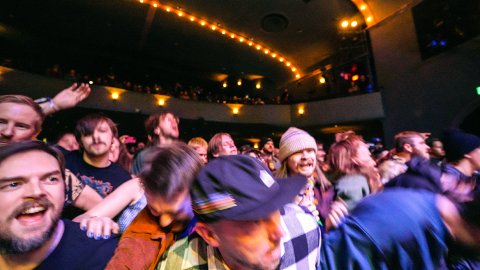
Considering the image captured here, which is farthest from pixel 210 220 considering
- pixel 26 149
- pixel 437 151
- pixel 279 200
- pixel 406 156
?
pixel 437 151

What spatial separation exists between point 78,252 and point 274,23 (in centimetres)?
1068

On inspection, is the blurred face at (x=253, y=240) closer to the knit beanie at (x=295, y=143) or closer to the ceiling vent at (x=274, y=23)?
the knit beanie at (x=295, y=143)

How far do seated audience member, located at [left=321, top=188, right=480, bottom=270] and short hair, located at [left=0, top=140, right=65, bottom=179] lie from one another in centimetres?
139

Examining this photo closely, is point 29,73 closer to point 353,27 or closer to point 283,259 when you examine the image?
point 283,259

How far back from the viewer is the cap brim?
0.69 m

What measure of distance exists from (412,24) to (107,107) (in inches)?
455

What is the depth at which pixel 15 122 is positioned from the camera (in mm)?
1416

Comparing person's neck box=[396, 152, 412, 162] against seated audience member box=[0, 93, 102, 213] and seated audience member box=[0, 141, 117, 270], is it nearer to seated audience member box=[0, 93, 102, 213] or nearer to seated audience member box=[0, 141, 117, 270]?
seated audience member box=[0, 141, 117, 270]

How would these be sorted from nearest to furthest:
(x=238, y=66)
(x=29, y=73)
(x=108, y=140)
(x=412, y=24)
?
(x=108, y=140)
(x=412, y=24)
(x=29, y=73)
(x=238, y=66)

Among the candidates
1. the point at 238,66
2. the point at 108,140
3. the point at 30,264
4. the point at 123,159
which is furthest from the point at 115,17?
the point at 30,264

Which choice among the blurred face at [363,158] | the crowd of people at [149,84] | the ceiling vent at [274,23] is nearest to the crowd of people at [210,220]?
the blurred face at [363,158]

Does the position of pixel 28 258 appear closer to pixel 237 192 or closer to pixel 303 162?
pixel 237 192

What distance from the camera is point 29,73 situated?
7.85m

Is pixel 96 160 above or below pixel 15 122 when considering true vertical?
below
